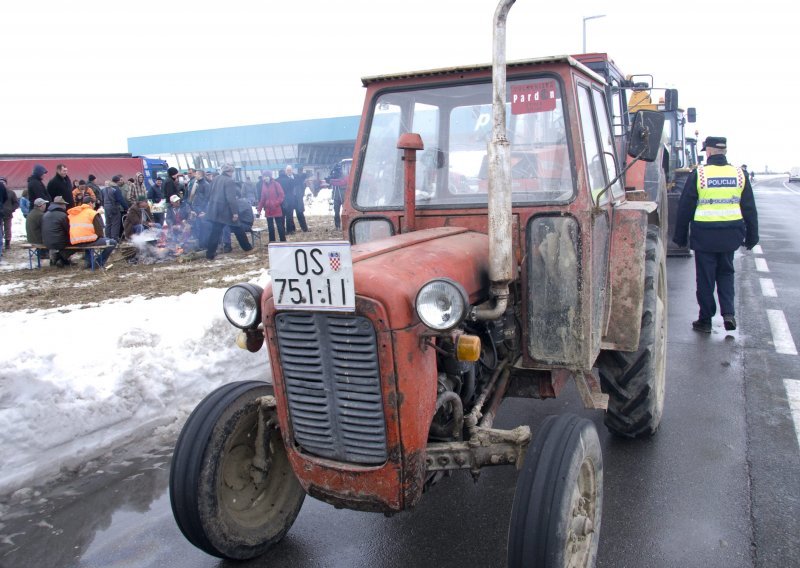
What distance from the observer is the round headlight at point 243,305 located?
2814mm

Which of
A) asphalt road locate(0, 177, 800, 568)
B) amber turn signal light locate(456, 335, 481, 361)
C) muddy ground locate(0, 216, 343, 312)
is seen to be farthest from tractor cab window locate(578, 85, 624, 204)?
muddy ground locate(0, 216, 343, 312)

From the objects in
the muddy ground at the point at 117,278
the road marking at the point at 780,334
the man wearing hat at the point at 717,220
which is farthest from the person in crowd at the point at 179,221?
the road marking at the point at 780,334

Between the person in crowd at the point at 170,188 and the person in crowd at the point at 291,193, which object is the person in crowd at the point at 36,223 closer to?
the person in crowd at the point at 170,188

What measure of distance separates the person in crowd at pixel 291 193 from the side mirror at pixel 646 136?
39.8 ft

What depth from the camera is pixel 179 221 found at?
14.5 m

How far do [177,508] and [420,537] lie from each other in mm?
1222

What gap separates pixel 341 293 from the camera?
2.42 meters

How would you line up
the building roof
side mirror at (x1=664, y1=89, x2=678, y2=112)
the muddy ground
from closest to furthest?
1. side mirror at (x1=664, y1=89, x2=678, y2=112)
2. the muddy ground
3. the building roof

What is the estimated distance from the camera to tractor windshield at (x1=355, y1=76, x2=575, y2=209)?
337cm

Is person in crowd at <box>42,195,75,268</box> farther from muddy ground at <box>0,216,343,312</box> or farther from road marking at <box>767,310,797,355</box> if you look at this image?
road marking at <box>767,310,797,355</box>

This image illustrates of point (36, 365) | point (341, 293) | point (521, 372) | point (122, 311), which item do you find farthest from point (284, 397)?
point (122, 311)

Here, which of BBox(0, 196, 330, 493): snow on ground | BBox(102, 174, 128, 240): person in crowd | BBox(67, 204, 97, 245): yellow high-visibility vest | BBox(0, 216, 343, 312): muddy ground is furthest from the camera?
BBox(102, 174, 128, 240): person in crowd

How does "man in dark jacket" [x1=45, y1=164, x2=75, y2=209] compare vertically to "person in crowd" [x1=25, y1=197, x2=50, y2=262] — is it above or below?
above

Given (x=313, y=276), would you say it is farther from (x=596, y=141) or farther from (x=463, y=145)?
(x=596, y=141)
